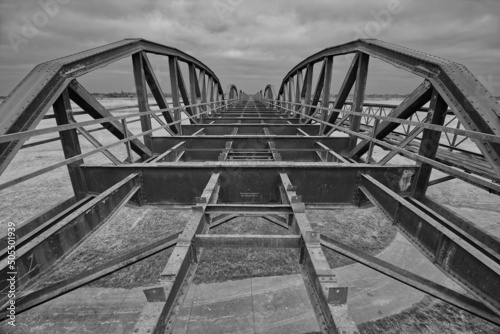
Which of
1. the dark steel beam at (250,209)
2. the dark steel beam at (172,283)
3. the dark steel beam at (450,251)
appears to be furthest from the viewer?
the dark steel beam at (250,209)

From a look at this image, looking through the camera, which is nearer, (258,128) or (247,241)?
(247,241)

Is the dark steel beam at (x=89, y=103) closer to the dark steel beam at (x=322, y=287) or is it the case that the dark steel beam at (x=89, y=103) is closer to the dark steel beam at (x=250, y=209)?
the dark steel beam at (x=250, y=209)

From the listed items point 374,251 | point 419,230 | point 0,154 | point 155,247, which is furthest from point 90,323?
point 374,251

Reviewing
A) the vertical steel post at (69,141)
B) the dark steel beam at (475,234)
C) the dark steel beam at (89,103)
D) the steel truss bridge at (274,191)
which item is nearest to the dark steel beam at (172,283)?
the steel truss bridge at (274,191)

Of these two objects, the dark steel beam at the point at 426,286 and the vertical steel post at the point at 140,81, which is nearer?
the dark steel beam at the point at 426,286

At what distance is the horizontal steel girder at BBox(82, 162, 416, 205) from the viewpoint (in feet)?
13.6

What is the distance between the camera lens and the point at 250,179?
4281 mm

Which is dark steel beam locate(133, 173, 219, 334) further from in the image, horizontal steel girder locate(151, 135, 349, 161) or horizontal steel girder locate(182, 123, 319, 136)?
horizontal steel girder locate(182, 123, 319, 136)

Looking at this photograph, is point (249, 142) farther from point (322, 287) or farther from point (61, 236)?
point (322, 287)

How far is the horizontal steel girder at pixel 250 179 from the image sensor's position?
13.6ft

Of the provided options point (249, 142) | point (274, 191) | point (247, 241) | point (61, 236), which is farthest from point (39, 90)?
point (249, 142)

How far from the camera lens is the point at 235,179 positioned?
429cm

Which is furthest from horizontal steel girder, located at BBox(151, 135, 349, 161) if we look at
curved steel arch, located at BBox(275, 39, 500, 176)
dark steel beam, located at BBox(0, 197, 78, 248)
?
dark steel beam, located at BBox(0, 197, 78, 248)

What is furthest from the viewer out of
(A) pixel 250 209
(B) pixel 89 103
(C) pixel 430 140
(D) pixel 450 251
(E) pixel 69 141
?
(B) pixel 89 103
